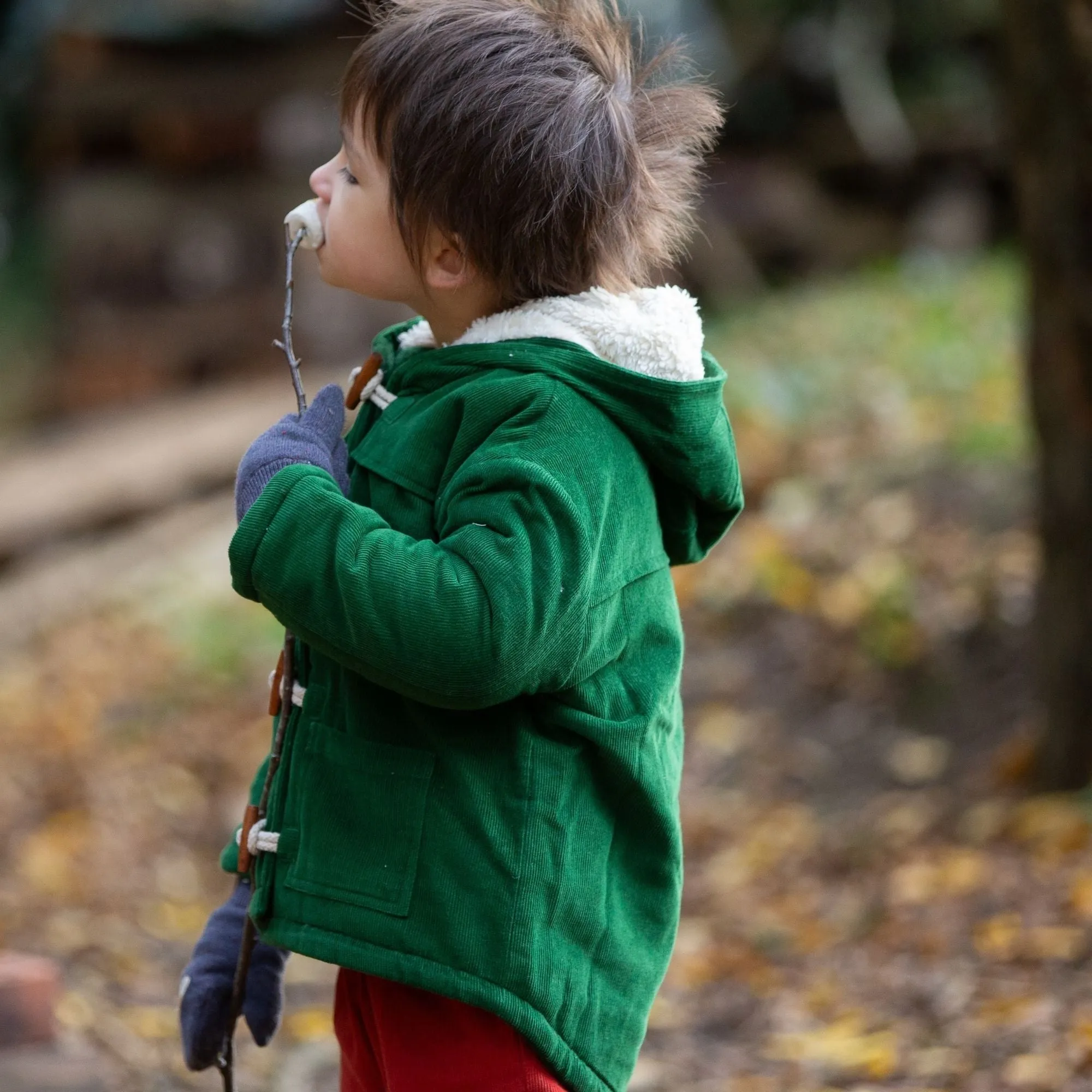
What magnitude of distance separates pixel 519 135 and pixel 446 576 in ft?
1.48

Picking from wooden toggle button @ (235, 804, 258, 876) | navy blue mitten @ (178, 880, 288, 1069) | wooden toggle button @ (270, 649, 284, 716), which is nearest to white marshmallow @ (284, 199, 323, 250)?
wooden toggle button @ (270, 649, 284, 716)

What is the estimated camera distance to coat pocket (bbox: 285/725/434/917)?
4.94 feet

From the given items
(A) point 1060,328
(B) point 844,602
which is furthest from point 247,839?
(B) point 844,602

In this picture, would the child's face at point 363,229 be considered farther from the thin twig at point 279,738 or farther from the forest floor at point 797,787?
the forest floor at point 797,787

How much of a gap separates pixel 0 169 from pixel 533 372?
11.9 meters

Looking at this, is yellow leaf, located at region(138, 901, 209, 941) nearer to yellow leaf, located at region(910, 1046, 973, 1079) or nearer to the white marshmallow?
yellow leaf, located at region(910, 1046, 973, 1079)

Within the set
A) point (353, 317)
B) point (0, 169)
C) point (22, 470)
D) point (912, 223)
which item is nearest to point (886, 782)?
point (22, 470)

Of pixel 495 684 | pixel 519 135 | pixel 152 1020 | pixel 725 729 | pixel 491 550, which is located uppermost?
pixel 519 135

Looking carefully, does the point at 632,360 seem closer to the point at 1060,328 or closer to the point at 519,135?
the point at 519,135

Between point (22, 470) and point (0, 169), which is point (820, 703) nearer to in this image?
point (22, 470)

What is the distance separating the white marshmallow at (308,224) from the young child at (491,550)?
0.5 inches

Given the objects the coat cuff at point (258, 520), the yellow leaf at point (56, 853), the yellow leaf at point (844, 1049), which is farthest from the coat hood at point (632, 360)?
the yellow leaf at point (56, 853)

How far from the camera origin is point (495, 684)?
4.63 feet

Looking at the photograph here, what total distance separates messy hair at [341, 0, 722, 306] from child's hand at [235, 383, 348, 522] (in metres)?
0.21
